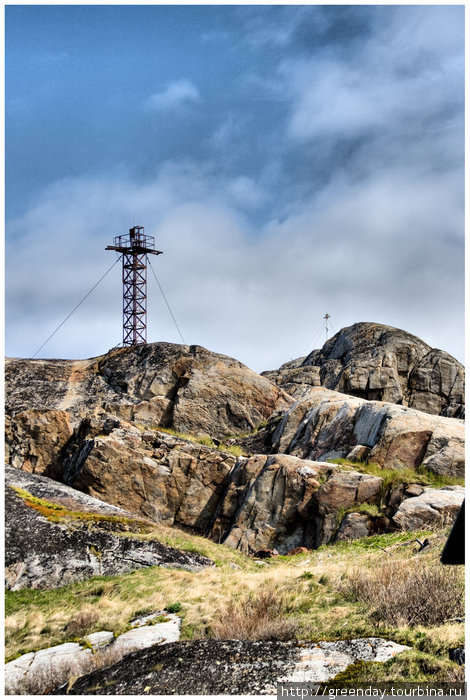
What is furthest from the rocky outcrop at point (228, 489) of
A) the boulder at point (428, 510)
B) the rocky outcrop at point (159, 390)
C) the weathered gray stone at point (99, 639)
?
the weathered gray stone at point (99, 639)

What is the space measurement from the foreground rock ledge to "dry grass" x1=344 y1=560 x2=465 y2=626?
3.09ft

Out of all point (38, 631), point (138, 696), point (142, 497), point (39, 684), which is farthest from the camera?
point (142, 497)

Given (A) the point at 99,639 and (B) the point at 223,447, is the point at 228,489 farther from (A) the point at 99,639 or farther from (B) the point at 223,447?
(A) the point at 99,639

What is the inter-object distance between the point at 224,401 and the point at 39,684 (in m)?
24.6

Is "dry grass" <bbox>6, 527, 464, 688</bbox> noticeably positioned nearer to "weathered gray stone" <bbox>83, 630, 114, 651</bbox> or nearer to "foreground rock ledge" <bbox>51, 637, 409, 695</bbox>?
"weathered gray stone" <bbox>83, 630, 114, 651</bbox>

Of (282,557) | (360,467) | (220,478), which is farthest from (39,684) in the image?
(220,478)

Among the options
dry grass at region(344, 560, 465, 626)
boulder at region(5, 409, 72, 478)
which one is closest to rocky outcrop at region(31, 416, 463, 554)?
boulder at region(5, 409, 72, 478)

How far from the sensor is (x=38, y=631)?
468 inches

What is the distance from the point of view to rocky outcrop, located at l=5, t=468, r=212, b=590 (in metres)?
15.1

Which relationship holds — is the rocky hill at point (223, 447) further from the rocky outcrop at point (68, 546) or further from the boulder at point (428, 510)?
the rocky outcrop at point (68, 546)

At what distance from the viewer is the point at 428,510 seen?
668 inches

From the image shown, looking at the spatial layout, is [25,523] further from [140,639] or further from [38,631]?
[140,639]

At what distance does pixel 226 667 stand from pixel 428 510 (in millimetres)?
10391

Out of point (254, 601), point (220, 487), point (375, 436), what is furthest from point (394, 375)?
point (254, 601)
